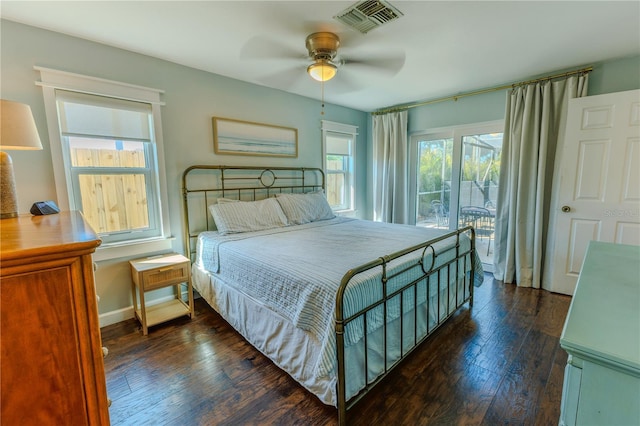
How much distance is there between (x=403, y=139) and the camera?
4.21 metres

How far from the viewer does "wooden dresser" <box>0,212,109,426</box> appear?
0.66m

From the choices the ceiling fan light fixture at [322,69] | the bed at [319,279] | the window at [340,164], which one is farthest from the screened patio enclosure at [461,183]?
the ceiling fan light fixture at [322,69]

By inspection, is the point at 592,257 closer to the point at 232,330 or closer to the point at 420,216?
the point at 232,330

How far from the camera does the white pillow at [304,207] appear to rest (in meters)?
3.26

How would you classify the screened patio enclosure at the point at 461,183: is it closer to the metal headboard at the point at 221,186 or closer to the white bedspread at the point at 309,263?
the white bedspread at the point at 309,263

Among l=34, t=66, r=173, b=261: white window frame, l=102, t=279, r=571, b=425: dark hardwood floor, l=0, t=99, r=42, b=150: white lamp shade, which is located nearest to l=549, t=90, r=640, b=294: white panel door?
l=102, t=279, r=571, b=425: dark hardwood floor

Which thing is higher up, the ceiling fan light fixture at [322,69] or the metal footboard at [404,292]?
the ceiling fan light fixture at [322,69]

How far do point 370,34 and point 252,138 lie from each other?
1.73 m

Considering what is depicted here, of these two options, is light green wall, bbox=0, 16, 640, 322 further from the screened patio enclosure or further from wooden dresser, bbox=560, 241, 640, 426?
wooden dresser, bbox=560, 241, 640, 426

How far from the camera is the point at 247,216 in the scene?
9.44ft

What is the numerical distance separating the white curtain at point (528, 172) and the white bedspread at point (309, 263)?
959 millimetres

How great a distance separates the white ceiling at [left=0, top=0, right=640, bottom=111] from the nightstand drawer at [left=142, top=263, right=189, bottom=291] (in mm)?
1877

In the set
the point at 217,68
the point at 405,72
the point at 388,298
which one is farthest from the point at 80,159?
the point at 405,72

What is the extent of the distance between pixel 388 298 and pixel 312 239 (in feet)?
3.41
